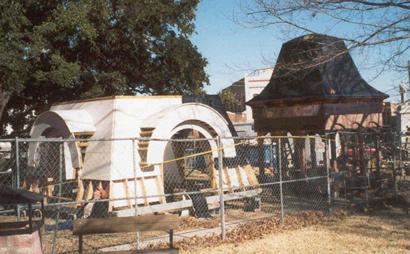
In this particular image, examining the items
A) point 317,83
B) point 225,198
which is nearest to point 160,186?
point 225,198

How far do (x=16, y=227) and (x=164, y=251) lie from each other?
7.41 ft

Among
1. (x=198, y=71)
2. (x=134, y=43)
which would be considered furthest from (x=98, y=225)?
(x=198, y=71)

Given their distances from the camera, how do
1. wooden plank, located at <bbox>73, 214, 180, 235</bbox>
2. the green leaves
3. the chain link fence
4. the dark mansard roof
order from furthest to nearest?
the green leaves → the dark mansard roof → the chain link fence → wooden plank, located at <bbox>73, 214, 180, 235</bbox>

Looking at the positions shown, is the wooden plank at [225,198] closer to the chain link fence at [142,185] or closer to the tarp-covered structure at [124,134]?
the chain link fence at [142,185]

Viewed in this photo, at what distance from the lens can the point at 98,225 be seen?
7.77 meters

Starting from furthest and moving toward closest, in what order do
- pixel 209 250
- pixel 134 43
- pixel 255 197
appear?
pixel 134 43, pixel 255 197, pixel 209 250

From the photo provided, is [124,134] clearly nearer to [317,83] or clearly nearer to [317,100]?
[317,100]

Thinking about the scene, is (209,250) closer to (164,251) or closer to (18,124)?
(164,251)

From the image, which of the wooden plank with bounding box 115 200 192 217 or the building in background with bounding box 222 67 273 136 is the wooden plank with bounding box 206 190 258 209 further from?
the building in background with bounding box 222 67 273 136

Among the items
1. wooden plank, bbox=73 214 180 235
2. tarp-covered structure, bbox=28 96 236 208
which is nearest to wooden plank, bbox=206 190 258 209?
tarp-covered structure, bbox=28 96 236 208

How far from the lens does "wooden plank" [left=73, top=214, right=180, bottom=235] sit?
25.4ft

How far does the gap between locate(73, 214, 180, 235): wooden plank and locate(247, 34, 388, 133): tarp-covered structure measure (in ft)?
35.6

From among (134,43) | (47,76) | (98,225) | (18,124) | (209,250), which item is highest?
(134,43)

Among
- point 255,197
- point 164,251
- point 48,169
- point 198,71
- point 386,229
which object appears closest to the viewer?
point 164,251
